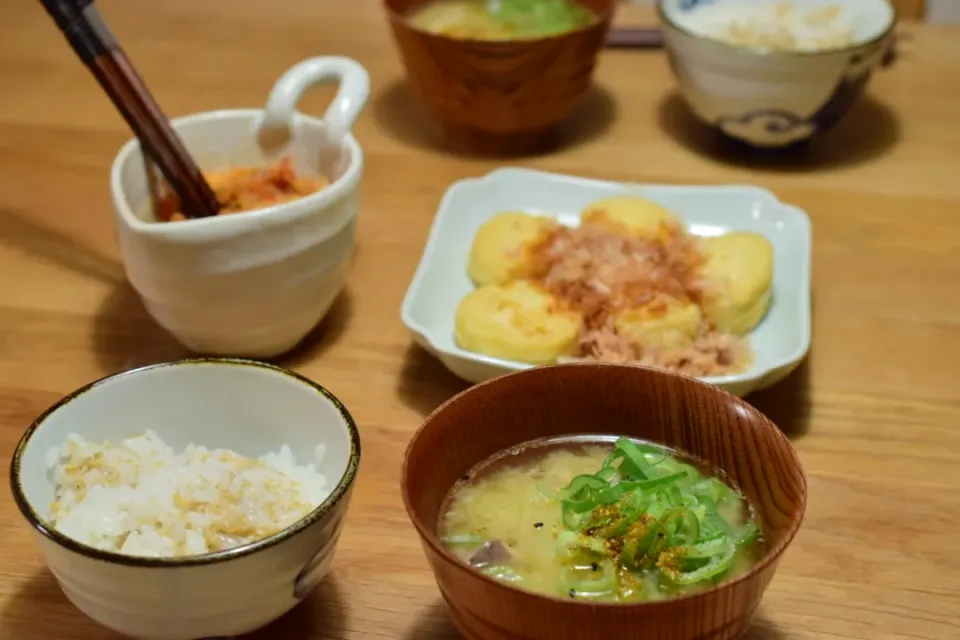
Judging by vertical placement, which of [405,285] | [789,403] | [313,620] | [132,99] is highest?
[132,99]

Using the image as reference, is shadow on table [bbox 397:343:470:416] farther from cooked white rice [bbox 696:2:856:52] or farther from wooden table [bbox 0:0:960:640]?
cooked white rice [bbox 696:2:856:52]

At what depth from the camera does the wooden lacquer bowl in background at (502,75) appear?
158 centimetres

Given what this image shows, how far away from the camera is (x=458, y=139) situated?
1.76 m

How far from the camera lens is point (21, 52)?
202cm

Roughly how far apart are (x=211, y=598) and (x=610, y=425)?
14.2 inches

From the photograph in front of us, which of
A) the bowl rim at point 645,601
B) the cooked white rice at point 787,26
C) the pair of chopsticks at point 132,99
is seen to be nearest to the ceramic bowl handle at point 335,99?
the pair of chopsticks at point 132,99

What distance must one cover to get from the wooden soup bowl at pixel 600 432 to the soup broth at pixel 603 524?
17 millimetres

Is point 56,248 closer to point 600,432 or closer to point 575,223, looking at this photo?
point 575,223

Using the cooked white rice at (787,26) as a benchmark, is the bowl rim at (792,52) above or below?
above

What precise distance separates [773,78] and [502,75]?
406 mm

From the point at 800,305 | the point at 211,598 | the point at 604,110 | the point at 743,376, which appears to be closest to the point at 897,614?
the point at 743,376

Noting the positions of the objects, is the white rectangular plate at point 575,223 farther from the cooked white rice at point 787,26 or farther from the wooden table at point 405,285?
the cooked white rice at point 787,26

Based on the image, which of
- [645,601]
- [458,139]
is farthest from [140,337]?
[645,601]

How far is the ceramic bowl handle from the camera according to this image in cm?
127
